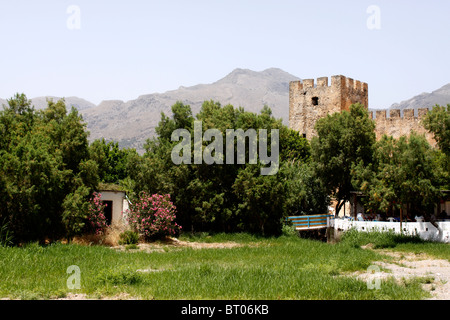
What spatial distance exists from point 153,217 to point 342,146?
A: 16.3 metres

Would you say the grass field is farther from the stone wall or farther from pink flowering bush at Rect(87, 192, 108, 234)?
the stone wall

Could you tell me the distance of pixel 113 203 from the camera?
29438 millimetres

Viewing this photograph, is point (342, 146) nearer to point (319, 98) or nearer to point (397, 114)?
point (397, 114)

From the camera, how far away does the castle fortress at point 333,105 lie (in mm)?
47719

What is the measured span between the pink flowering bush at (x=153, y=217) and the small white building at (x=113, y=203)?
290 centimetres

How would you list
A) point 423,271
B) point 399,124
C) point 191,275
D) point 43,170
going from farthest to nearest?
point 399,124
point 43,170
point 423,271
point 191,275

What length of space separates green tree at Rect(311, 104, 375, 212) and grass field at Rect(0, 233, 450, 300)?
576 inches

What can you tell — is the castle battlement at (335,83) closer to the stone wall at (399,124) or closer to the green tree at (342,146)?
the stone wall at (399,124)

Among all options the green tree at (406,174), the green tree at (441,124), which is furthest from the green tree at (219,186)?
the green tree at (441,124)

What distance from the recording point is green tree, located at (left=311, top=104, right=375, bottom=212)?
3522cm

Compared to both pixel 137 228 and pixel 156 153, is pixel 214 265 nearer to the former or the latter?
pixel 137 228

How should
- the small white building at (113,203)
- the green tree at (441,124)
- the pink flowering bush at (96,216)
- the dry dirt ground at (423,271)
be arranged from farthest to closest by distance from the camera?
the small white building at (113,203)
the green tree at (441,124)
the pink flowering bush at (96,216)
the dry dirt ground at (423,271)

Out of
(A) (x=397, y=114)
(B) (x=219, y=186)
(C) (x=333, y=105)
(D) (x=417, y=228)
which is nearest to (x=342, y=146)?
(D) (x=417, y=228)
